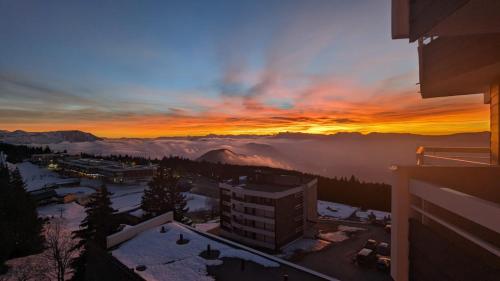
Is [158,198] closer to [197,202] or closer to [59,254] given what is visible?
[59,254]

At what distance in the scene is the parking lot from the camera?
88.4 ft

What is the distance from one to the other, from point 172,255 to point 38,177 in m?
96.7

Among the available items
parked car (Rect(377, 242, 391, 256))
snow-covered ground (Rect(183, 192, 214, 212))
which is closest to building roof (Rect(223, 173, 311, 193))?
parked car (Rect(377, 242, 391, 256))

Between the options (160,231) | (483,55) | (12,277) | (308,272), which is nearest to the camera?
(483,55)

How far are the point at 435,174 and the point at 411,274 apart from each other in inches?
97.4

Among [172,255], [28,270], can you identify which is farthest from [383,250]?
[28,270]

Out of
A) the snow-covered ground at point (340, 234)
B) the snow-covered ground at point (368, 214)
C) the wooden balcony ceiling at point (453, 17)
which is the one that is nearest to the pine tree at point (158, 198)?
the snow-covered ground at point (340, 234)

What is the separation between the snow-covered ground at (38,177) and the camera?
7891cm

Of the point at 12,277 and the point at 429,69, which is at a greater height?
the point at 429,69

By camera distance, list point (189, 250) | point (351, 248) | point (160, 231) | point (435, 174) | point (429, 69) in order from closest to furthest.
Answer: point (435, 174) < point (429, 69) < point (189, 250) < point (160, 231) < point (351, 248)

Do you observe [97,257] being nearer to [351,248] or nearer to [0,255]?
[0,255]

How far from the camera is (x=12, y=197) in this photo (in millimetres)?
33969

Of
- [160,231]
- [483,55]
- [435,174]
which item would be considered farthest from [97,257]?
[483,55]

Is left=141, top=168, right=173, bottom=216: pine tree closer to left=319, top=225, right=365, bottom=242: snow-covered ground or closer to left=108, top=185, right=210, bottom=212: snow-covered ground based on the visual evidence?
left=108, top=185, right=210, bottom=212: snow-covered ground
